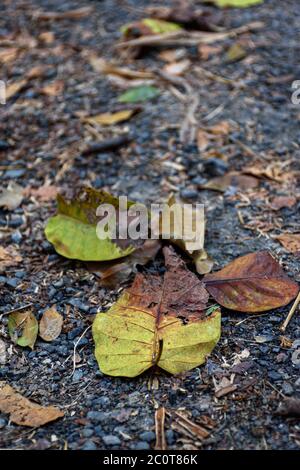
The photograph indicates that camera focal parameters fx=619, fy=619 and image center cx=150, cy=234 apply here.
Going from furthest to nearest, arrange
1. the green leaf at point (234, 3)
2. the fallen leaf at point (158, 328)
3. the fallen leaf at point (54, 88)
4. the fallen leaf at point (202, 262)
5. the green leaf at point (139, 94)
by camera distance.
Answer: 1. the green leaf at point (234, 3)
2. the fallen leaf at point (54, 88)
3. the green leaf at point (139, 94)
4. the fallen leaf at point (202, 262)
5. the fallen leaf at point (158, 328)

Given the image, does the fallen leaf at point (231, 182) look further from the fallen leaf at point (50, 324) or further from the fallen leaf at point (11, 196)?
the fallen leaf at point (50, 324)

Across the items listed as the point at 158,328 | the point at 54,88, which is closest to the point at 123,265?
the point at 158,328

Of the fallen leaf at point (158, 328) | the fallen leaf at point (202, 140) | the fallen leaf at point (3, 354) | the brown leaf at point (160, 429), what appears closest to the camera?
the brown leaf at point (160, 429)

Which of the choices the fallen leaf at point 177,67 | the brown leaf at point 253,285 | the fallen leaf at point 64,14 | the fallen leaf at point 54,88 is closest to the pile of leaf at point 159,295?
the brown leaf at point 253,285

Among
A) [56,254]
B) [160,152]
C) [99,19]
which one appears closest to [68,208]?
[56,254]

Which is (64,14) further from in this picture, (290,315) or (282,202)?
(290,315)
